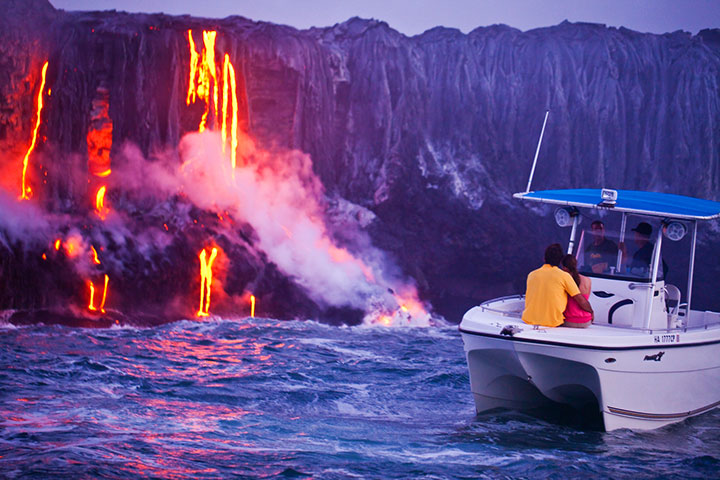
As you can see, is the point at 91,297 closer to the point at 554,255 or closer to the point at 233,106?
the point at 233,106

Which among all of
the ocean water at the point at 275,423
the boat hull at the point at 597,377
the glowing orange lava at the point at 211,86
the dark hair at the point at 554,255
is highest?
the glowing orange lava at the point at 211,86

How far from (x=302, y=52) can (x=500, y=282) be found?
832 cm

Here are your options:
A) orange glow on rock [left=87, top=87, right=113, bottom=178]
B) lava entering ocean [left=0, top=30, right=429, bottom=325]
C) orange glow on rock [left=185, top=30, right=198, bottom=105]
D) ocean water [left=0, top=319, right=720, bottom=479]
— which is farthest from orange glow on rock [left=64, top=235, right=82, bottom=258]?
orange glow on rock [left=185, top=30, right=198, bottom=105]

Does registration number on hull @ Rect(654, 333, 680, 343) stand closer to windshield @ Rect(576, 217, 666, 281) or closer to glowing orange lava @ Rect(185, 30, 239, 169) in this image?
windshield @ Rect(576, 217, 666, 281)

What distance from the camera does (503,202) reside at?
25797 millimetres

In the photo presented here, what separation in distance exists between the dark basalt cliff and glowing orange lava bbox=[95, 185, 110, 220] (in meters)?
0.29

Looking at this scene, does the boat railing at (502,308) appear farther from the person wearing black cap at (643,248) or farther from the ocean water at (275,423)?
the person wearing black cap at (643,248)

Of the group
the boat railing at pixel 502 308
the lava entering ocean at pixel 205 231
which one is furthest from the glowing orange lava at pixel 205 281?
the boat railing at pixel 502 308

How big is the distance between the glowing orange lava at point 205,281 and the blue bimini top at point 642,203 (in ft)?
34.6

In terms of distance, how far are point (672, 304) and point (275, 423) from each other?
562cm

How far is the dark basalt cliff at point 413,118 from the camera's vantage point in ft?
69.5

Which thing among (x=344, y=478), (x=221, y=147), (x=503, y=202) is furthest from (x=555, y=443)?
(x=503, y=202)

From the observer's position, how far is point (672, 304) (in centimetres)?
1224

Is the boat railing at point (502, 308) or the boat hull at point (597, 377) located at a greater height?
the boat railing at point (502, 308)
